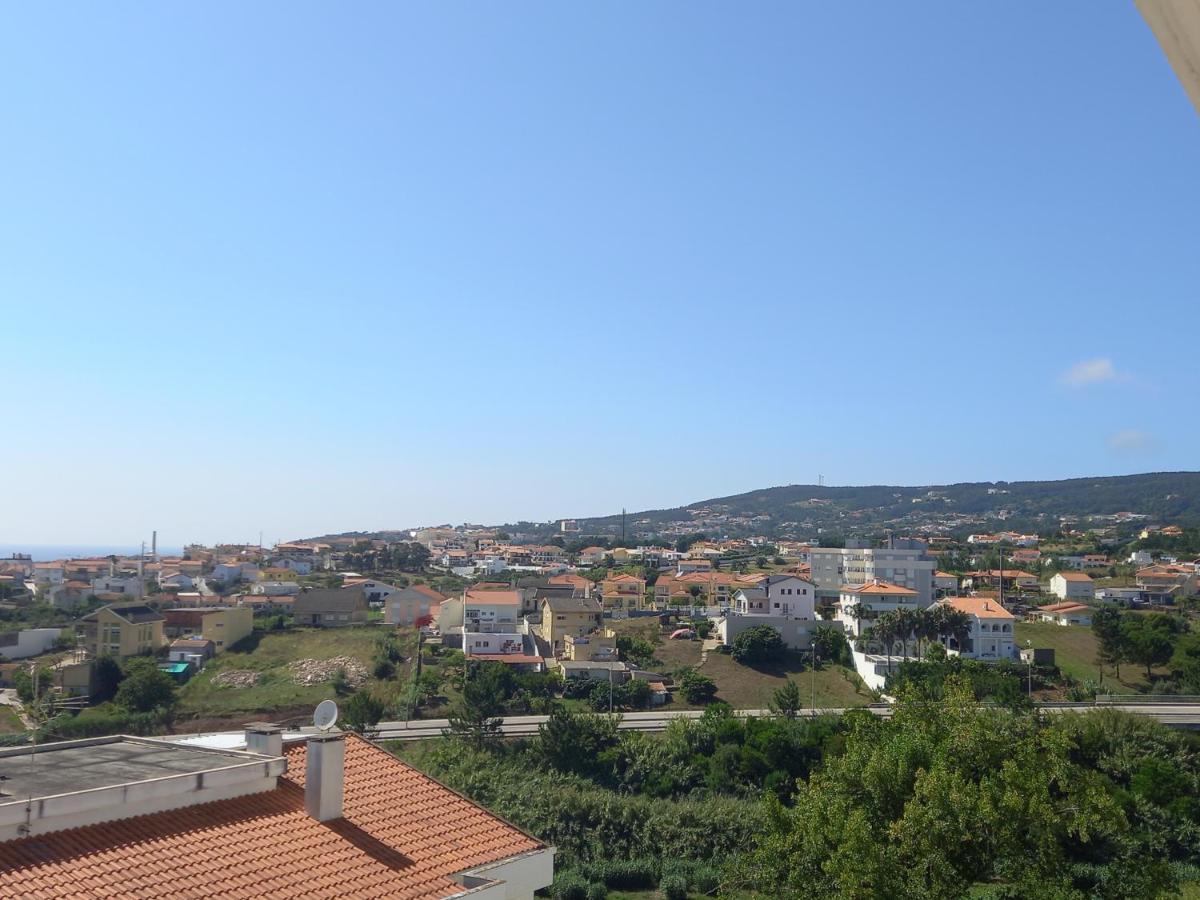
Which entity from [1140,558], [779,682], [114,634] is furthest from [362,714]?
[1140,558]

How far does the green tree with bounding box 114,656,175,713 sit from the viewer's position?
36719mm

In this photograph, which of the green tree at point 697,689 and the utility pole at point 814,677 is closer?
the utility pole at point 814,677

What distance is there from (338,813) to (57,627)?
175 feet

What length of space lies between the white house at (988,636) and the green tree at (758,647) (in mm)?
8515

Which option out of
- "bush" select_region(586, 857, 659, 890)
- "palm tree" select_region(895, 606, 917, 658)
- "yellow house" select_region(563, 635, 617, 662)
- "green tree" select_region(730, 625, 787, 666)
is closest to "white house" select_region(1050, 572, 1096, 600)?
"palm tree" select_region(895, 606, 917, 658)

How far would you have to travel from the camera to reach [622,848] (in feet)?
86.2

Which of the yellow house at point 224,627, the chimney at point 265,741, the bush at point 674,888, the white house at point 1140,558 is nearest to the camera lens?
the chimney at point 265,741

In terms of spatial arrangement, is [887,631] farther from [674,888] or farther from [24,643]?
[24,643]

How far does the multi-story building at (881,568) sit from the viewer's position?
61125 mm

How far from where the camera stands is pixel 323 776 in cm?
927

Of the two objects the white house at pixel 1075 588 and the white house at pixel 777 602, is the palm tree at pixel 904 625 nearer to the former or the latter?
the white house at pixel 777 602

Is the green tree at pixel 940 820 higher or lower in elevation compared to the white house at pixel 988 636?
higher

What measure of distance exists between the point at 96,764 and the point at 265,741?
1.62 meters

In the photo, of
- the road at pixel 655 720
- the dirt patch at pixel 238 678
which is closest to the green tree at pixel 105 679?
the dirt patch at pixel 238 678
